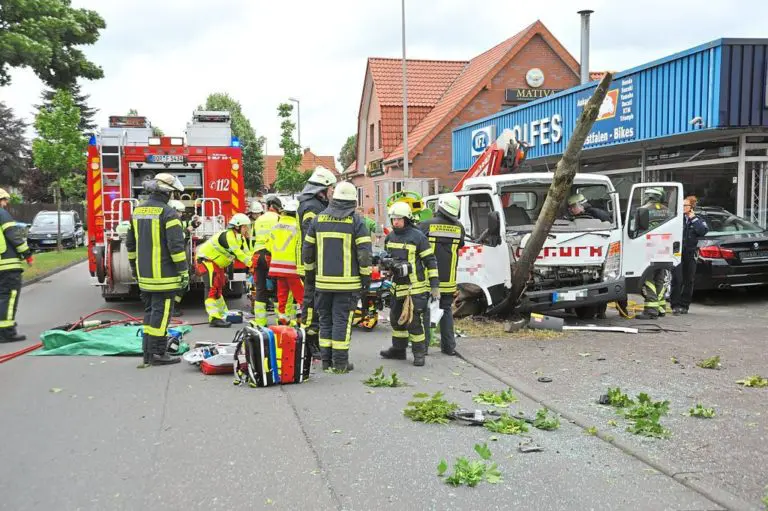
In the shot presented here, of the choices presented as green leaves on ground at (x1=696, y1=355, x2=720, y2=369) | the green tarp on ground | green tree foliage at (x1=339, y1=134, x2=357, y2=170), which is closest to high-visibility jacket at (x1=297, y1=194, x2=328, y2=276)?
the green tarp on ground

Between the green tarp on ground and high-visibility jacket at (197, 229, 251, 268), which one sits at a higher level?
high-visibility jacket at (197, 229, 251, 268)

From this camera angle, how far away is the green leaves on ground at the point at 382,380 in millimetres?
6496

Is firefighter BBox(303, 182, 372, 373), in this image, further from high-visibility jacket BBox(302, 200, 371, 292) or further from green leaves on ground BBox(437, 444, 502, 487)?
green leaves on ground BBox(437, 444, 502, 487)

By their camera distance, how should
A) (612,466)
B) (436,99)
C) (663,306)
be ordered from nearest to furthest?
(612,466) < (663,306) < (436,99)

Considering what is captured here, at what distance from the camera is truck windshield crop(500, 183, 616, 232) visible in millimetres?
9734

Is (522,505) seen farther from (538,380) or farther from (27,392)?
(27,392)

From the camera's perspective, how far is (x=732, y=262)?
11336mm

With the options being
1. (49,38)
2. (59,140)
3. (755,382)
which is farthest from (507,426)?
(59,140)

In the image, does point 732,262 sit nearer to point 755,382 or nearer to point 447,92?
point 755,382

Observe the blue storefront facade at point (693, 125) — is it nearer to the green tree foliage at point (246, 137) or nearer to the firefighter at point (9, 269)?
the firefighter at point (9, 269)

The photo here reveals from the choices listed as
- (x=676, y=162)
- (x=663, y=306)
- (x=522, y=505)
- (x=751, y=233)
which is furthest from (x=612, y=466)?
(x=676, y=162)

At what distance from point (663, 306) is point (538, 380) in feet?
15.8

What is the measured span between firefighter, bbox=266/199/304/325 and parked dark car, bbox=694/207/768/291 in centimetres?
708

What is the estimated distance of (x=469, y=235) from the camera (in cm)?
976
